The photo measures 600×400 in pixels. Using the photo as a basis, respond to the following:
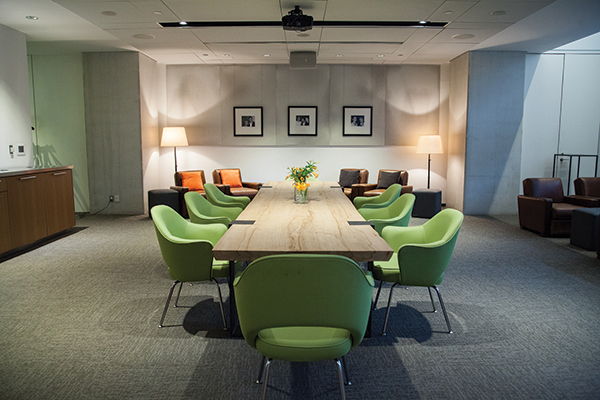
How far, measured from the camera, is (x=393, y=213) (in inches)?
174

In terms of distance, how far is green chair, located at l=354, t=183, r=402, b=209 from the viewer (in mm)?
4965

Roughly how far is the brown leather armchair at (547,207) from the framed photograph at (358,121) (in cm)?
361

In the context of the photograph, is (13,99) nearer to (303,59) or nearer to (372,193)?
(303,59)

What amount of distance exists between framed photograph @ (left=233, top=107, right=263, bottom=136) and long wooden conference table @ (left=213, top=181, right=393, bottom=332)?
17.6ft

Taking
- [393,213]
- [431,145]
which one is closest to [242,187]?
[431,145]

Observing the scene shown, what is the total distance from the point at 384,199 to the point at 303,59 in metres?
4.09

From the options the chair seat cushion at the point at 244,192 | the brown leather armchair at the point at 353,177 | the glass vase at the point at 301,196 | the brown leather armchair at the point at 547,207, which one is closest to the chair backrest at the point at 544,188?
the brown leather armchair at the point at 547,207

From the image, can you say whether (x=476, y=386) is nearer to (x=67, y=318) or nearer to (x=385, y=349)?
(x=385, y=349)

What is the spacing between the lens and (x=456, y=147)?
29.5ft

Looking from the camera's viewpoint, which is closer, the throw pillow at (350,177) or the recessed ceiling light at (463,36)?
the recessed ceiling light at (463,36)

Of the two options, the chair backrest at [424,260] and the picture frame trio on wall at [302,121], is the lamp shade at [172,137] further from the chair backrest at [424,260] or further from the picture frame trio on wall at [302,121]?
the chair backrest at [424,260]

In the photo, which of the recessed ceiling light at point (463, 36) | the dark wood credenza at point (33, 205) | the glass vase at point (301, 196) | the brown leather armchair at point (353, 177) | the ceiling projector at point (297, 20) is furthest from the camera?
the brown leather armchair at point (353, 177)

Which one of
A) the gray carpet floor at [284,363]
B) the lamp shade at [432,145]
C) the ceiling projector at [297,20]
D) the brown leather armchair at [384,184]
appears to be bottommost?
the gray carpet floor at [284,363]

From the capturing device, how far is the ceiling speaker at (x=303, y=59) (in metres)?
8.23
